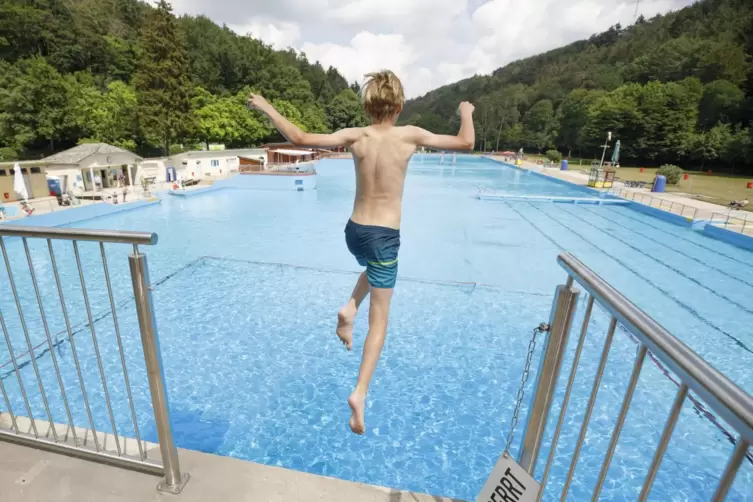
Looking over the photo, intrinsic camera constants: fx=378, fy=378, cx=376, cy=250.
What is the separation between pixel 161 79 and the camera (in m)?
32.0

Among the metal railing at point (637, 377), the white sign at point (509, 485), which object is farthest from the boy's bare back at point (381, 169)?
the white sign at point (509, 485)

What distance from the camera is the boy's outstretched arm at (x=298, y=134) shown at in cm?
205

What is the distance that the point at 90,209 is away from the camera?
1708 cm

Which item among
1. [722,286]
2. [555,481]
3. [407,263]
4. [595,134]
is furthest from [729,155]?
[555,481]

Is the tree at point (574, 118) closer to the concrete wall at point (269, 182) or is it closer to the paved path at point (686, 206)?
the paved path at point (686, 206)

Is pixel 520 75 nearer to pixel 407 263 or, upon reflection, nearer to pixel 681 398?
pixel 407 263

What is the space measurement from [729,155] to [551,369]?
5073cm

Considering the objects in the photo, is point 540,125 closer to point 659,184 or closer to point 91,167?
point 659,184

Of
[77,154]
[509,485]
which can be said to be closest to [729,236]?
[509,485]

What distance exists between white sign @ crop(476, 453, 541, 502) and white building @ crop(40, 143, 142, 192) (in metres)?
24.8

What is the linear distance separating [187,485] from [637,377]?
8.13 feet

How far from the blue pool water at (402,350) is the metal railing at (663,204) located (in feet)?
7.99

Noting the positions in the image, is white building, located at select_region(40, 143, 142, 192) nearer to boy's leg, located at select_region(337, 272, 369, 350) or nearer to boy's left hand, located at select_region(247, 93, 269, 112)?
boy's left hand, located at select_region(247, 93, 269, 112)

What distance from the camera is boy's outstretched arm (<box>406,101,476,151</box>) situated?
218 cm
